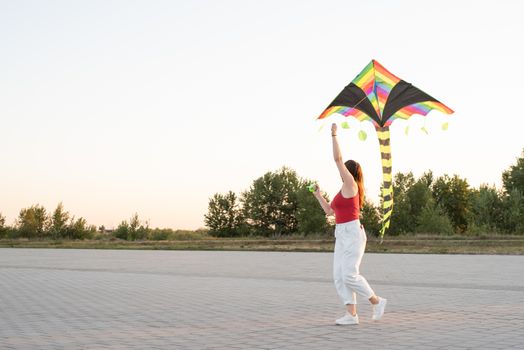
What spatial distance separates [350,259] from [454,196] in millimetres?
72791

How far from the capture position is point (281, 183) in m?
77.7

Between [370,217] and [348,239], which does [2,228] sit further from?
[348,239]

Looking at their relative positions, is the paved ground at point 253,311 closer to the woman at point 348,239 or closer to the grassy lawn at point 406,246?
the woman at point 348,239

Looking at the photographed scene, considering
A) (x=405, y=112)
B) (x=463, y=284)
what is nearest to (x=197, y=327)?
(x=405, y=112)

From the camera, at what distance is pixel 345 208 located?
7348 millimetres

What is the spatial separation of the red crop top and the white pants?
0.19 ft

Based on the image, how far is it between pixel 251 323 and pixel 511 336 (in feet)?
9.38

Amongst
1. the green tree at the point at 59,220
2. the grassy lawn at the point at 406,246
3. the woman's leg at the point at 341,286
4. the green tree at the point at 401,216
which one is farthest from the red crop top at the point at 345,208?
the green tree at the point at 401,216

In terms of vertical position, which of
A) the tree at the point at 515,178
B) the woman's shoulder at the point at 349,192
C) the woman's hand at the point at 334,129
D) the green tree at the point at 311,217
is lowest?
the woman's shoulder at the point at 349,192

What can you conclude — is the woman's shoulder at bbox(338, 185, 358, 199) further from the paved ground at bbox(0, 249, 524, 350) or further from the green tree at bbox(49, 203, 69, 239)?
the green tree at bbox(49, 203, 69, 239)

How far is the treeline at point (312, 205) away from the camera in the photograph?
2542 inches

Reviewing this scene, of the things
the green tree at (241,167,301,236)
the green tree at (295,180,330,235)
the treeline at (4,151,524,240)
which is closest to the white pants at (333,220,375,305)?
the treeline at (4,151,524,240)

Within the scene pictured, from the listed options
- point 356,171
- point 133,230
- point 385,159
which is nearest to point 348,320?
point 356,171

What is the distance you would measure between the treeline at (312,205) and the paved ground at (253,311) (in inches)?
1881
